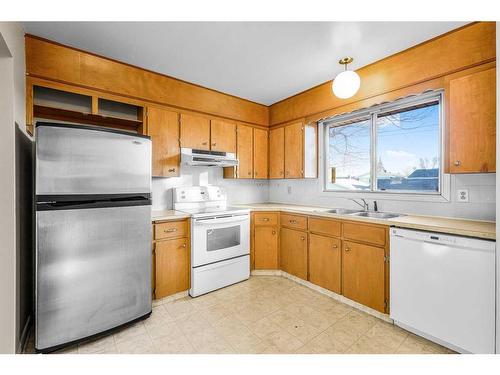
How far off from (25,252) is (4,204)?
650mm

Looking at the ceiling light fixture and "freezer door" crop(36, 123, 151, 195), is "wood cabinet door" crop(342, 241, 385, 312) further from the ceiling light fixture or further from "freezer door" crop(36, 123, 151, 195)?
"freezer door" crop(36, 123, 151, 195)

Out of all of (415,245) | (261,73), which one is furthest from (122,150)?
(415,245)

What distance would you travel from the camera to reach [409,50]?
2191 mm

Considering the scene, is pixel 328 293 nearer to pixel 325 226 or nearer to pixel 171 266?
pixel 325 226

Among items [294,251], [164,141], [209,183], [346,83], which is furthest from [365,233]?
[164,141]

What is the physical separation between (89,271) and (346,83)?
2.65m

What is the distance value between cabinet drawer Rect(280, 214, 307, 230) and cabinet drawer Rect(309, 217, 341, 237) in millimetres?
107

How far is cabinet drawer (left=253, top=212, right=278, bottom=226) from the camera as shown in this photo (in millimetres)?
3146

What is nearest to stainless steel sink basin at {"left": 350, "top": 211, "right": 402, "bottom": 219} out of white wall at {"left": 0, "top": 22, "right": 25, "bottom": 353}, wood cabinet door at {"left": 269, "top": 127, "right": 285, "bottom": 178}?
wood cabinet door at {"left": 269, "top": 127, "right": 285, "bottom": 178}

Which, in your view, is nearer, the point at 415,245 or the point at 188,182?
the point at 415,245

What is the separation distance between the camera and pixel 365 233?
2.22 metres

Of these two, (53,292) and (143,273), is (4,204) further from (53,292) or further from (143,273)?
(143,273)

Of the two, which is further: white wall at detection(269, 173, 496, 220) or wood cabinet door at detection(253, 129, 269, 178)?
wood cabinet door at detection(253, 129, 269, 178)

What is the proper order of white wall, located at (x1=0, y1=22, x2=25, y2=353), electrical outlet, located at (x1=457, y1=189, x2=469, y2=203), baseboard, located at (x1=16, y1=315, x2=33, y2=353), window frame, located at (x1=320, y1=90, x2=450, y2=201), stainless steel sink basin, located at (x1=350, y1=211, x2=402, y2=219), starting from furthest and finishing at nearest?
stainless steel sink basin, located at (x1=350, y1=211, x2=402, y2=219)
window frame, located at (x1=320, y1=90, x2=450, y2=201)
electrical outlet, located at (x1=457, y1=189, x2=469, y2=203)
baseboard, located at (x1=16, y1=315, x2=33, y2=353)
white wall, located at (x1=0, y1=22, x2=25, y2=353)
